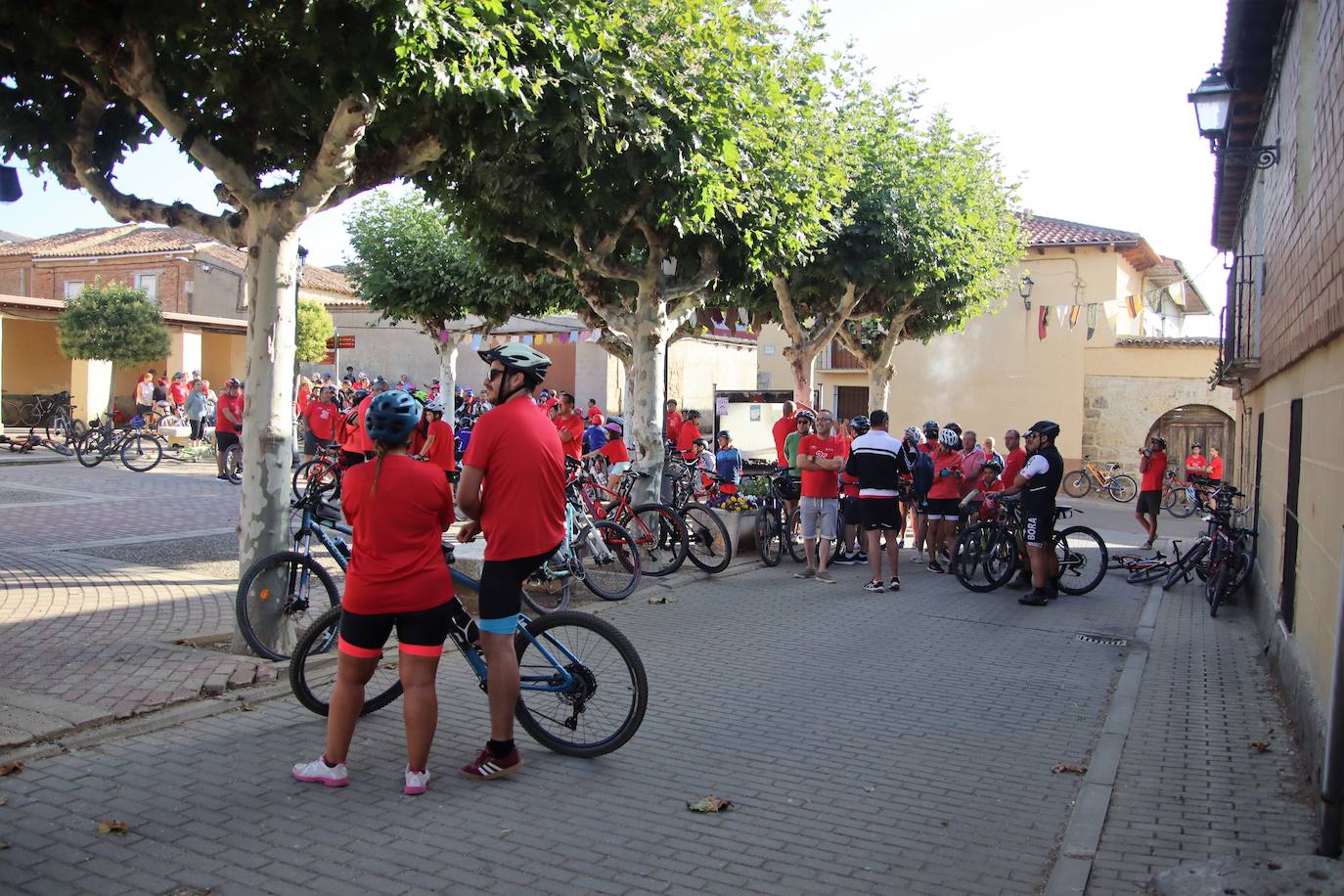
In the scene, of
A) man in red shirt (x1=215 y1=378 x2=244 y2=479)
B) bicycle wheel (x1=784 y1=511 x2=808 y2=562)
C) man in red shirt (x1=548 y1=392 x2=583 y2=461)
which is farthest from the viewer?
man in red shirt (x1=215 y1=378 x2=244 y2=479)

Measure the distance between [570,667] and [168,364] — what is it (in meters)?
30.8

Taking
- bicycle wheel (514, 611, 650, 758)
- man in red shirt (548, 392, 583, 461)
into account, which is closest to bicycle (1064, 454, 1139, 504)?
man in red shirt (548, 392, 583, 461)

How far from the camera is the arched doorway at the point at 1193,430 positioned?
31500mm

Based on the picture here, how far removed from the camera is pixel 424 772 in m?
4.74

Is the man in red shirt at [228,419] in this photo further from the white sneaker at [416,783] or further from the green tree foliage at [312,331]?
the green tree foliage at [312,331]

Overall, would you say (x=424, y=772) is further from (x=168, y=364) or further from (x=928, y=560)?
(x=168, y=364)

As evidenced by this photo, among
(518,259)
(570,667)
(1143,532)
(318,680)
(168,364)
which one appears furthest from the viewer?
(168,364)

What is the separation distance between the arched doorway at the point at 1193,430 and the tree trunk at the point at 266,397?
95.8 feet

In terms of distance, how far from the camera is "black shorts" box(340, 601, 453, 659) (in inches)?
183

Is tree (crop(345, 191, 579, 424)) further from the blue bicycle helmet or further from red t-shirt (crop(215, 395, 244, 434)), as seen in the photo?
the blue bicycle helmet

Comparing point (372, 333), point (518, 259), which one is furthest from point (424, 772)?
point (372, 333)

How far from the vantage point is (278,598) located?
22.9ft

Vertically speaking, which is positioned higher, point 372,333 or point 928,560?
point 372,333

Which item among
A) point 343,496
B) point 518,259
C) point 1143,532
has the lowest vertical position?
point 1143,532
